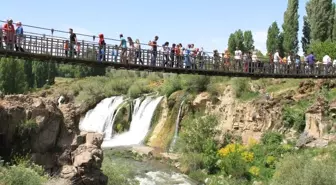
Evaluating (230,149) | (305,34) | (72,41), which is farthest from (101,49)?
(305,34)

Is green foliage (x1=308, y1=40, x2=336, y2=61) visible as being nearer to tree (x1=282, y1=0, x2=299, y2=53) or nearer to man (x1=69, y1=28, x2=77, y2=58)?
tree (x1=282, y1=0, x2=299, y2=53)

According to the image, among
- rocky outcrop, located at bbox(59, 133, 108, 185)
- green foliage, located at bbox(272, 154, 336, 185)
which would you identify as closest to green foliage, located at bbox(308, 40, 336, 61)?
green foliage, located at bbox(272, 154, 336, 185)

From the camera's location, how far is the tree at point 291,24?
58.7m

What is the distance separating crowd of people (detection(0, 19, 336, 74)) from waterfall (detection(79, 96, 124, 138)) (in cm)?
1611

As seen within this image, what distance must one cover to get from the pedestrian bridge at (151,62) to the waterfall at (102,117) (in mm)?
16209

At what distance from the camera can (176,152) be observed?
33.1m

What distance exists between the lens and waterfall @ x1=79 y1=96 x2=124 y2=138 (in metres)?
42.7

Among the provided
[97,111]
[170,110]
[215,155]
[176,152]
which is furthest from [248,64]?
[97,111]

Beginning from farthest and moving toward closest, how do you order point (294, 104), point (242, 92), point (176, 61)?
point (242, 92) < point (294, 104) < point (176, 61)

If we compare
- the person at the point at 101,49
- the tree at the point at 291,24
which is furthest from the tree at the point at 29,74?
the person at the point at 101,49

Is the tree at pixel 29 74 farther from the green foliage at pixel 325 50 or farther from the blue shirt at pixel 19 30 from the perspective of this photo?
the blue shirt at pixel 19 30

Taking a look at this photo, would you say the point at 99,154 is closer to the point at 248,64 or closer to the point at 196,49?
the point at 196,49

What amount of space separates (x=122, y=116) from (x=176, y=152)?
10.4 meters

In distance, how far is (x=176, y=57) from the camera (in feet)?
82.4
